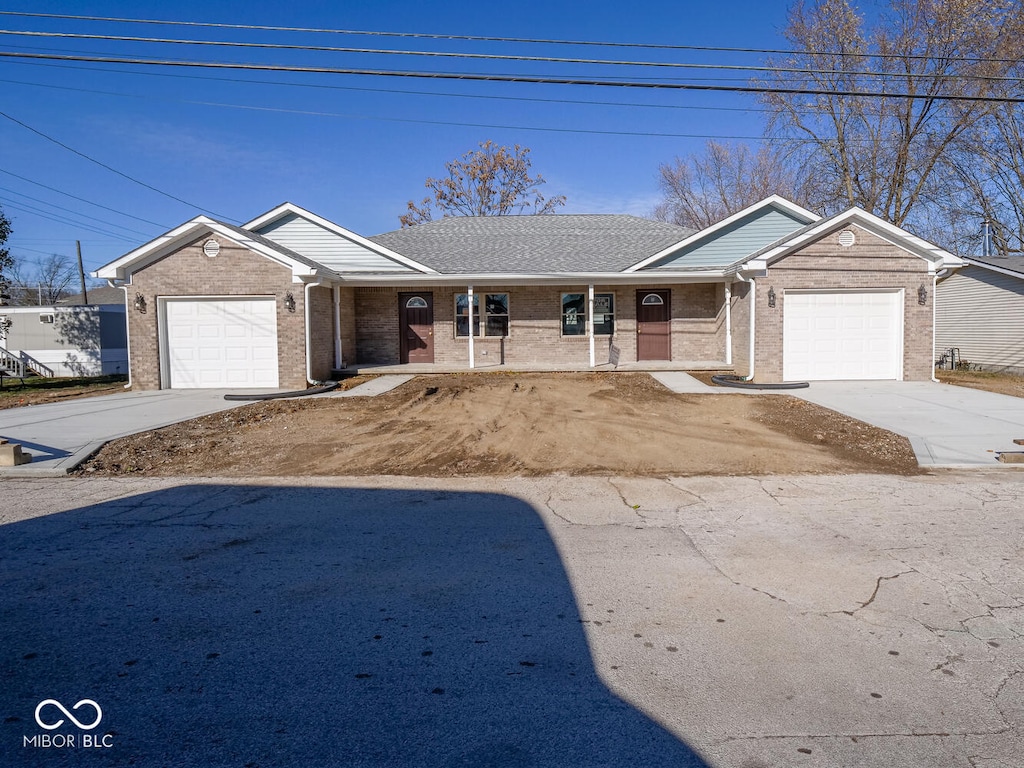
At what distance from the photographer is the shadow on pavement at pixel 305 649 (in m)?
2.91

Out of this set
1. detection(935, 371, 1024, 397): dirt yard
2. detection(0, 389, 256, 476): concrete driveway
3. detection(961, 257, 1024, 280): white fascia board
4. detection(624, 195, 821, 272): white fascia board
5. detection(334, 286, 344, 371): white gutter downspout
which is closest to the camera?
detection(0, 389, 256, 476): concrete driveway

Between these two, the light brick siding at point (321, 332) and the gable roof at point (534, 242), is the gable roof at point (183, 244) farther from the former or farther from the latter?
the gable roof at point (534, 242)

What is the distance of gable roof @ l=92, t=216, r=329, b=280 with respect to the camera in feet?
53.5

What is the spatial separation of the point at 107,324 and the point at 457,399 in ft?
75.3

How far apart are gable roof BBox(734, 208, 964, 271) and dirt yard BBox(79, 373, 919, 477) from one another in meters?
4.12

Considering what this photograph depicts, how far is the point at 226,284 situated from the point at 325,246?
14.8 feet

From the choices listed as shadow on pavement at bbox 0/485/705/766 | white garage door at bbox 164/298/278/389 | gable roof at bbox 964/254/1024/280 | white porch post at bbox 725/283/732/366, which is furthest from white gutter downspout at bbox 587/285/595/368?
shadow on pavement at bbox 0/485/705/766

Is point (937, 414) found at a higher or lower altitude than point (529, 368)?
lower

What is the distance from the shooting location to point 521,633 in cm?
398

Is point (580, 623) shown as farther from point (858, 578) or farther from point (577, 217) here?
point (577, 217)

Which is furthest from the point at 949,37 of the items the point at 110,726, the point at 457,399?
the point at 110,726

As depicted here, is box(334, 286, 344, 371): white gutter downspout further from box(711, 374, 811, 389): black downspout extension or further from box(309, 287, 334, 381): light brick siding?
box(711, 374, 811, 389): black downspout extension

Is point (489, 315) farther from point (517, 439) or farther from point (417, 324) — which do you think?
point (517, 439)

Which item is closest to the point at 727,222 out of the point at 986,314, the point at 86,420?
the point at 986,314
